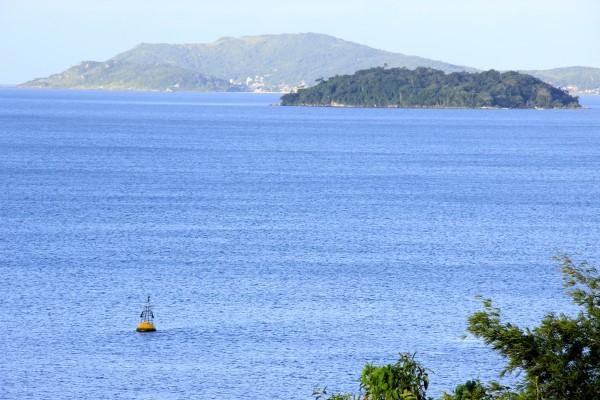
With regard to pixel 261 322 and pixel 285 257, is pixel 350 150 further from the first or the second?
pixel 261 322

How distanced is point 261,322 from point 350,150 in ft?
387

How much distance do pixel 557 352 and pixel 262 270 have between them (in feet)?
141

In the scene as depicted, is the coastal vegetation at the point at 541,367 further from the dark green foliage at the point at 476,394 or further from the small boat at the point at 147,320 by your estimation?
the small boat at the point at 147,320

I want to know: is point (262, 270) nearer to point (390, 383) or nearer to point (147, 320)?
point (147, 320)

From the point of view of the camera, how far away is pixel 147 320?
53250mm

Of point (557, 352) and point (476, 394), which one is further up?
point (557, 352)

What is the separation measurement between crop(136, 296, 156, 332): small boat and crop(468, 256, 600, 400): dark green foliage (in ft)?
93.9

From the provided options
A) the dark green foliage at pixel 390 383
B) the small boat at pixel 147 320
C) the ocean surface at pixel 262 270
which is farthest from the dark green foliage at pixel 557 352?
the small boat at pixel 147 320

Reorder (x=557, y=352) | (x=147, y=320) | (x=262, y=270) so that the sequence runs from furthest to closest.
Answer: (x=262, y=270) < (x=147, y=320) < (x=557, y=352)

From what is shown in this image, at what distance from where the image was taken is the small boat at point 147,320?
52.0 meters

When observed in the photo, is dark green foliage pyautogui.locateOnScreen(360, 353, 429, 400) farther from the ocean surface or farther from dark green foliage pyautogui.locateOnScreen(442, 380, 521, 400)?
the ocean surface

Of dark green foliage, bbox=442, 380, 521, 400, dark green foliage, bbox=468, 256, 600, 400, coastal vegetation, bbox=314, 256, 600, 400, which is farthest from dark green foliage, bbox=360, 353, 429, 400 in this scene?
dark green foliage, bbox=468, 256, 600, 400

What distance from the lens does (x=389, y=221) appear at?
3499 inches

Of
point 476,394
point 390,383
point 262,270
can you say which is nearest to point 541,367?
point 476,394
